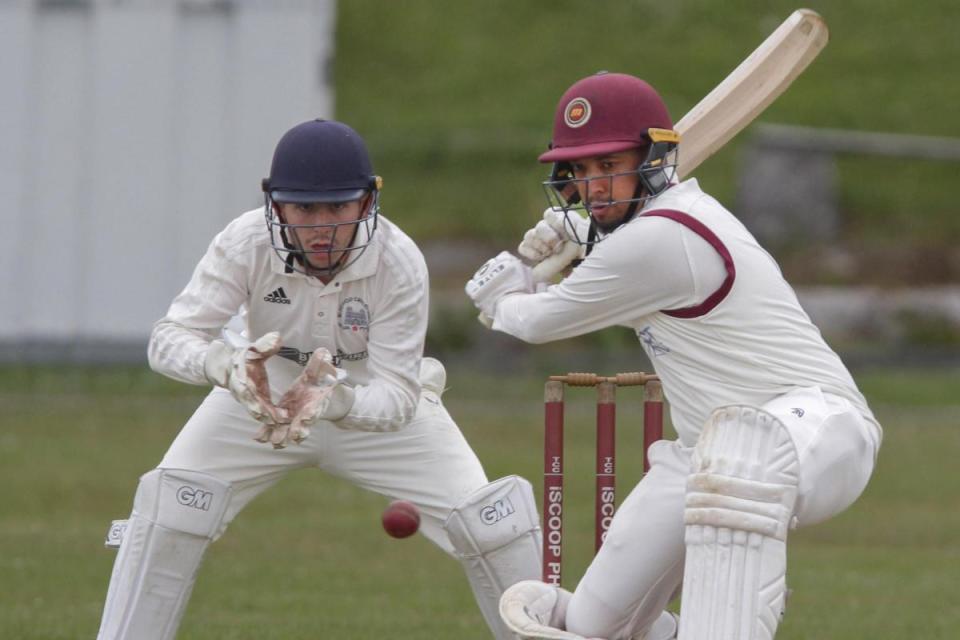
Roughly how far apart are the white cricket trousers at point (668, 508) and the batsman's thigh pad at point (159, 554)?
1058mm

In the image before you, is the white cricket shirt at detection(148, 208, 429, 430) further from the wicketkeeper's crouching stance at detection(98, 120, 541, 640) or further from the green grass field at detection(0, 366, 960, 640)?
the green grass field at detection(0, 366, 960, 640)

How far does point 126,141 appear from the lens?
13.9 metres

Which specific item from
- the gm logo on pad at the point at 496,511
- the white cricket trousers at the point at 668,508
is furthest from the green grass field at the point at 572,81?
the white cricket trousers at the point at 668,508

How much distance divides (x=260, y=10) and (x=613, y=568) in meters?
9.97

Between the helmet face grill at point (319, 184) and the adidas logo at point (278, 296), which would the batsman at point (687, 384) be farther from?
the adidas logo at point (278, 296)

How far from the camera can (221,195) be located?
13766 millimetres

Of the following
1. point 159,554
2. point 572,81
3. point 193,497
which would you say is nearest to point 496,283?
point 193,497

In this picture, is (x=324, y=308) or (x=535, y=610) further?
(x=324, y=308)

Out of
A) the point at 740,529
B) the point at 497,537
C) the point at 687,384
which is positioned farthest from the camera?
the point at 497,537

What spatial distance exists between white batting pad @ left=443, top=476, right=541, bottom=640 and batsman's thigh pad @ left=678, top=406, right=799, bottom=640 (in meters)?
0.89

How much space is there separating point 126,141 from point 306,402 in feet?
32.4

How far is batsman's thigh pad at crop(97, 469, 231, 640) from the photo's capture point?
477 centimetres

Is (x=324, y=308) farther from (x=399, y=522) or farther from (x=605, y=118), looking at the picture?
(x=605, y=118)

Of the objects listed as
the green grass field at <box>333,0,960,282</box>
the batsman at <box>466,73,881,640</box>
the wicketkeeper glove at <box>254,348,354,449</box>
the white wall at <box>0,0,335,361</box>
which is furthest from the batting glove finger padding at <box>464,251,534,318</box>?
the green grass field at <box>333,0,960,282</box>
